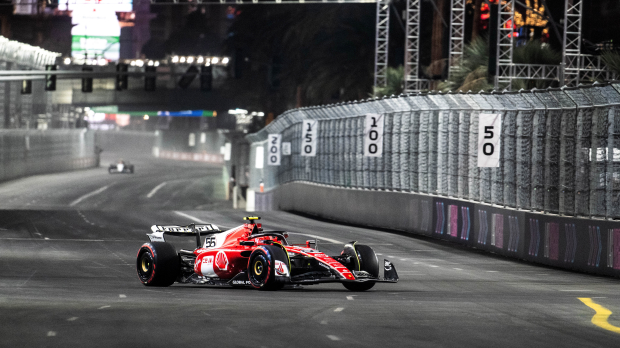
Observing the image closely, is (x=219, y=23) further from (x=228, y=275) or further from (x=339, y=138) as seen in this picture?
(x=228, y=275)

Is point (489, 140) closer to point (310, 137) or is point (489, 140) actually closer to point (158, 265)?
point (158, 265)

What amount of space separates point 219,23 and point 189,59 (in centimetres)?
7316

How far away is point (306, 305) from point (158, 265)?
3.19 m

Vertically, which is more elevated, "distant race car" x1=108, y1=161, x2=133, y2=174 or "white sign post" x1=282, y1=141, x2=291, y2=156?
"white sign post" x1=282, y1=141, x2=291, y2=156

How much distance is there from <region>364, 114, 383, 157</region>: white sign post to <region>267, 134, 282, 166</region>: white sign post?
12595 mm

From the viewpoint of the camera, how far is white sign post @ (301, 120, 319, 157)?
112 feet

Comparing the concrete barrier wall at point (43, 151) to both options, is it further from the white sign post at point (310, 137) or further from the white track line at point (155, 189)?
the white sign post at point (310, 137)

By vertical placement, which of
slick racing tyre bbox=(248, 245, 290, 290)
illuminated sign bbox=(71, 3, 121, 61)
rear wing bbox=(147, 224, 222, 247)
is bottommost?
slick racing tyre bbox=(248, 245, 290, 290)

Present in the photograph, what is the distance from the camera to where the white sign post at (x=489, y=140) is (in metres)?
21.4

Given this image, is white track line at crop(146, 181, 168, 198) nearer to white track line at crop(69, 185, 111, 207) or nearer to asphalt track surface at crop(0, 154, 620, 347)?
white track line at crop(69, 185, 111, 207)

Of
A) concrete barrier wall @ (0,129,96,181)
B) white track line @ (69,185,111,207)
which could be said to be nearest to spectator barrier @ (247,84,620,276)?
white track line @ (69,185,111,207)

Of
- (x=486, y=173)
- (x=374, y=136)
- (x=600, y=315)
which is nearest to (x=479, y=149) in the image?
(x=486, y=173)

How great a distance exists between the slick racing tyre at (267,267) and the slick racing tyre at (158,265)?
1.39m

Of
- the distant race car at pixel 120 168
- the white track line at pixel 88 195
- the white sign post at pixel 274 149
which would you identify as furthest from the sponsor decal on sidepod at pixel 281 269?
the distant race car at pixel 120 168
